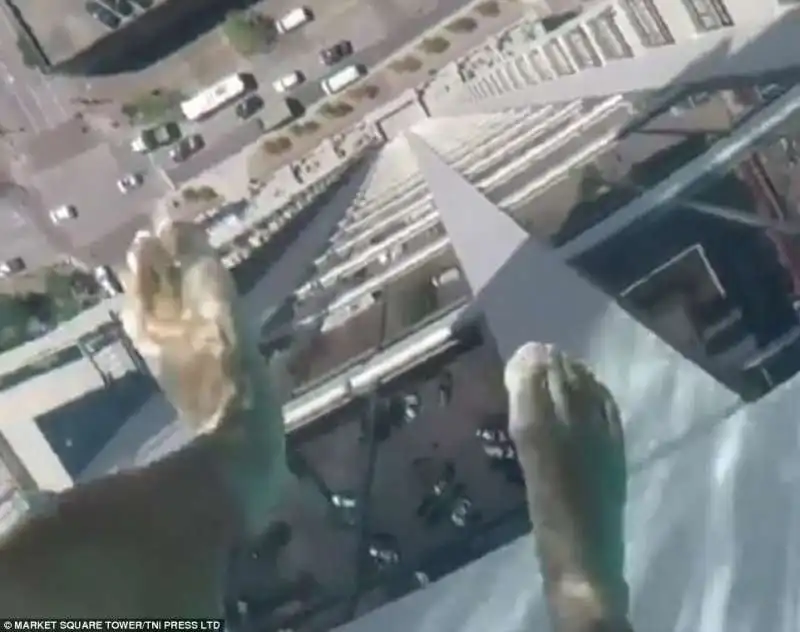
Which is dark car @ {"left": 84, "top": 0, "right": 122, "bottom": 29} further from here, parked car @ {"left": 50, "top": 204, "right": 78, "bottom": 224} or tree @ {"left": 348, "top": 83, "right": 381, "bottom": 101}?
tree @ {"left": 348, "top": 83, "right": 381, "bottom": 101}

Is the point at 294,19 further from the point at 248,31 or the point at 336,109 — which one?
the point at 336,109

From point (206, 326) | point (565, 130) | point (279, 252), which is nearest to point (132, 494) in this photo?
point (206, 326)

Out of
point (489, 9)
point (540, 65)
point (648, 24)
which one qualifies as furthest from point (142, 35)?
point (648, 24)

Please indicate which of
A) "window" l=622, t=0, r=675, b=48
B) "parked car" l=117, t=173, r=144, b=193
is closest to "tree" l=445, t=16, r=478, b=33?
"parked car" l=117, t=173, r=144, b=193

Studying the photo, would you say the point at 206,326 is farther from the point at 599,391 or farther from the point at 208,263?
the point at 599,391

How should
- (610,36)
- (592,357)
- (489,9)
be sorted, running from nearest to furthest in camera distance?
(592,357) < (610,36) < (489,9)

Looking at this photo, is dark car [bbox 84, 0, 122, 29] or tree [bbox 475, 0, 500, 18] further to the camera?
dark car [bbox 84, 0, 122, 29]
